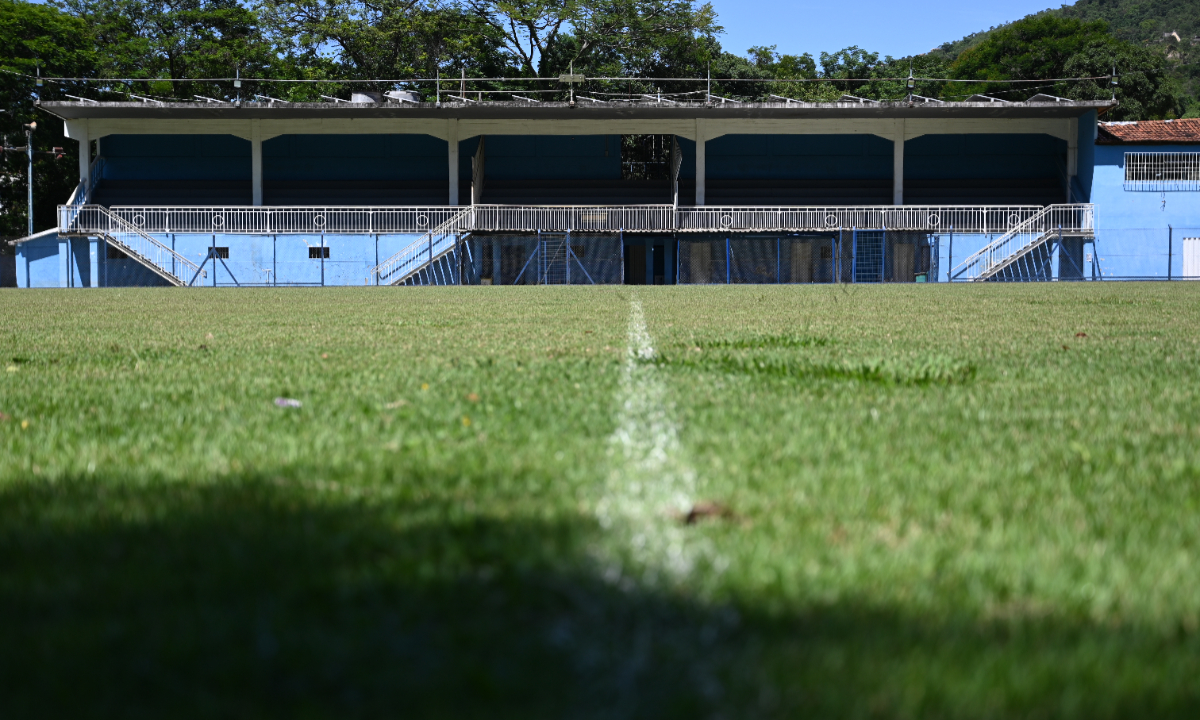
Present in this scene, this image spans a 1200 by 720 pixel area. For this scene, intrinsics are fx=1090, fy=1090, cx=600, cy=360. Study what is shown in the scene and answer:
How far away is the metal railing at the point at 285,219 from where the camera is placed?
33.4 meters

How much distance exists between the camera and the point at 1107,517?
7.08ft

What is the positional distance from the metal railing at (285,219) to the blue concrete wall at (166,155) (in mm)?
4350

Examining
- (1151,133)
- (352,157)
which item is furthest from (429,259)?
(1151,133)

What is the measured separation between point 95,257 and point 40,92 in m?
12.0

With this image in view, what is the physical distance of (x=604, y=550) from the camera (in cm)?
189

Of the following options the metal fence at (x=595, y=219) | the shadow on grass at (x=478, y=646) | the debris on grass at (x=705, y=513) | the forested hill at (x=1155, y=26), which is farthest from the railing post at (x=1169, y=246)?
the forested hill at (x=1155, y=26)

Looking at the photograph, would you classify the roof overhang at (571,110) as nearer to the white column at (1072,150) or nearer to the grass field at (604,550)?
the white column at (1072,150)

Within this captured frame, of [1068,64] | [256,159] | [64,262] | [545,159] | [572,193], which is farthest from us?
[1068,64]

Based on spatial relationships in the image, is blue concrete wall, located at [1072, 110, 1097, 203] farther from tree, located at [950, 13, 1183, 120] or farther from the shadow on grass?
the shadow on grass

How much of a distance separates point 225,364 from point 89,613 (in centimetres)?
427

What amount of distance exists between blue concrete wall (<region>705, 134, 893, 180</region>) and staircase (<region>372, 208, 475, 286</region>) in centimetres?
1005

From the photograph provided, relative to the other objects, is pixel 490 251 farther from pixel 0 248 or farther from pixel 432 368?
pixel 432 368

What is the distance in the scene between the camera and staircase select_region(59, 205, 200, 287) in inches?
1282

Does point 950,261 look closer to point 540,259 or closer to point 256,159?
point 540,259
